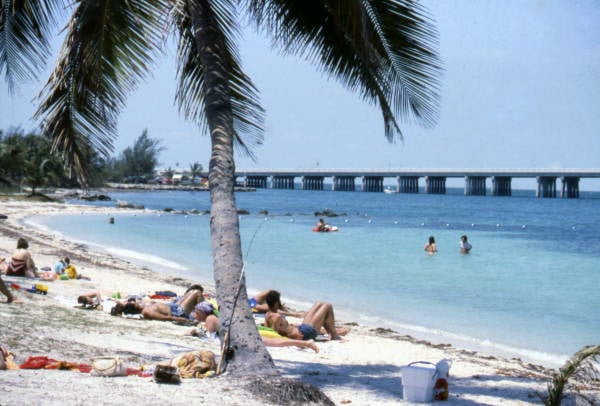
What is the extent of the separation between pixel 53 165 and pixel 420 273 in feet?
128

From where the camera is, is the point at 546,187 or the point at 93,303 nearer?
the point at 93,303

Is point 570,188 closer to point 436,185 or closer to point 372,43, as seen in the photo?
point 436,185

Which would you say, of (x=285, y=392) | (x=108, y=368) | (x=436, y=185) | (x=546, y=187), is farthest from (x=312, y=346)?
(x=436, y=185)

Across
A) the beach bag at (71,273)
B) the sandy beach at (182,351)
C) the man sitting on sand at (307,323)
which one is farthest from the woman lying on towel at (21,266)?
the man sitting on sand at (307,323)

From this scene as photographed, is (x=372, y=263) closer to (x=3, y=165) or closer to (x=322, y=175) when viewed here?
(x=3, y=165)

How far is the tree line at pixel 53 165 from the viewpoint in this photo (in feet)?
24.5

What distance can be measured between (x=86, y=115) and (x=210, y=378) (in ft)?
9.11

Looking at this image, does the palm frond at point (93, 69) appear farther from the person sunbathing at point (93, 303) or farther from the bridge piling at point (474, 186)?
the bridge piling at point (474, 186)

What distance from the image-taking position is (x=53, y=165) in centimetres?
5428

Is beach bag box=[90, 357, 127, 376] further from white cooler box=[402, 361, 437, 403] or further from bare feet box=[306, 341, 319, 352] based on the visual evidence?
bare feet box=[306, 341, 319, 352]

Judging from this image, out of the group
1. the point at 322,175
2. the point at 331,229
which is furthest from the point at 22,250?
the point at 322,175

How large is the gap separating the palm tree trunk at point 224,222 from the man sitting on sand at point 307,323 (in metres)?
3.77

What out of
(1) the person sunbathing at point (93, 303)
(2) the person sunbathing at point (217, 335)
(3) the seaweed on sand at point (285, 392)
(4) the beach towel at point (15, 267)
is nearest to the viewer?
(3) the seaweed on sand at point (285, 392)

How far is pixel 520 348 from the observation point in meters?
11.8
